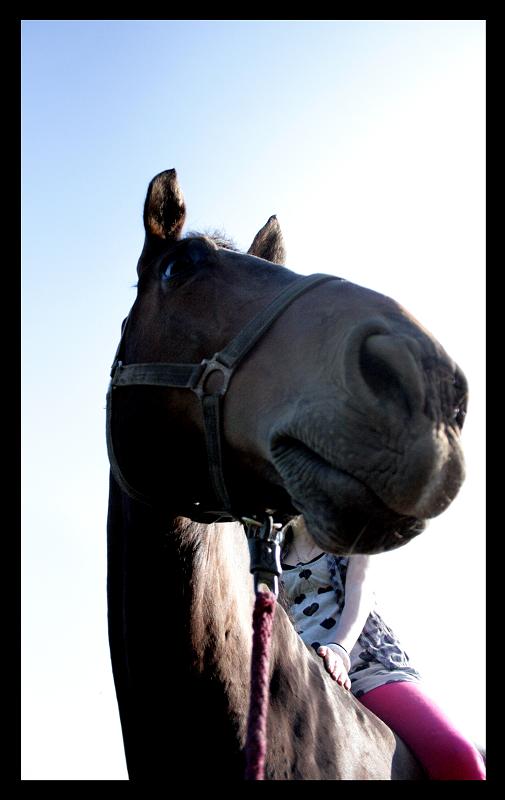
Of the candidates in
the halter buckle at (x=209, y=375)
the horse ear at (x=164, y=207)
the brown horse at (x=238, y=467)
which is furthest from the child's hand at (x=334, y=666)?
the horse ear at (x=164, y=207)

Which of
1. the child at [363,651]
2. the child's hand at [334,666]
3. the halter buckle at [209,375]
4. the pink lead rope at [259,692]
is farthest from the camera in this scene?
the child at [363,651]

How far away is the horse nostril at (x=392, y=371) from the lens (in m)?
2.11

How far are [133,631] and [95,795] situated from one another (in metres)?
0.63

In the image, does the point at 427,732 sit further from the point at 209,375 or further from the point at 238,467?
the point at 209,375

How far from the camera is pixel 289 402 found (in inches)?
95.3

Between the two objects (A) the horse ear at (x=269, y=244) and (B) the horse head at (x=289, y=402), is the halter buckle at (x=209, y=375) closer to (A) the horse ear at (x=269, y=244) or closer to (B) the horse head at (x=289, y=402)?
(B) the horse head at (x=289, y=402)

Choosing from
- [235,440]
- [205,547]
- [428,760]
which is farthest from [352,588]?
[235,440]

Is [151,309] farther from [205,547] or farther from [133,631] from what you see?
[133,631]

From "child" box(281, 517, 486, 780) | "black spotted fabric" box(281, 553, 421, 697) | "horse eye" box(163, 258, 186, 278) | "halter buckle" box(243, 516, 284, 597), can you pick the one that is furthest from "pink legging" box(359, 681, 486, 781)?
"horse eye" box(163, 258, 186, 278)

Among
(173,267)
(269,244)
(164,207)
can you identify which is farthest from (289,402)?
(269,244)

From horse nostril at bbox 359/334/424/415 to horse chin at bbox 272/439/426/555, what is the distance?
0.29 metres

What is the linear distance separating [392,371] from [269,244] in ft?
6.65

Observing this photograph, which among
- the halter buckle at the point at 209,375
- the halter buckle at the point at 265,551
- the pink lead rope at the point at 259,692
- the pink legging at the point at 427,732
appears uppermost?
the halter buckle at the point at 209,375

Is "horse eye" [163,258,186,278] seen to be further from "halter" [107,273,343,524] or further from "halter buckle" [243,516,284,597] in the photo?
"halter buckle" [243,516,284,597]
